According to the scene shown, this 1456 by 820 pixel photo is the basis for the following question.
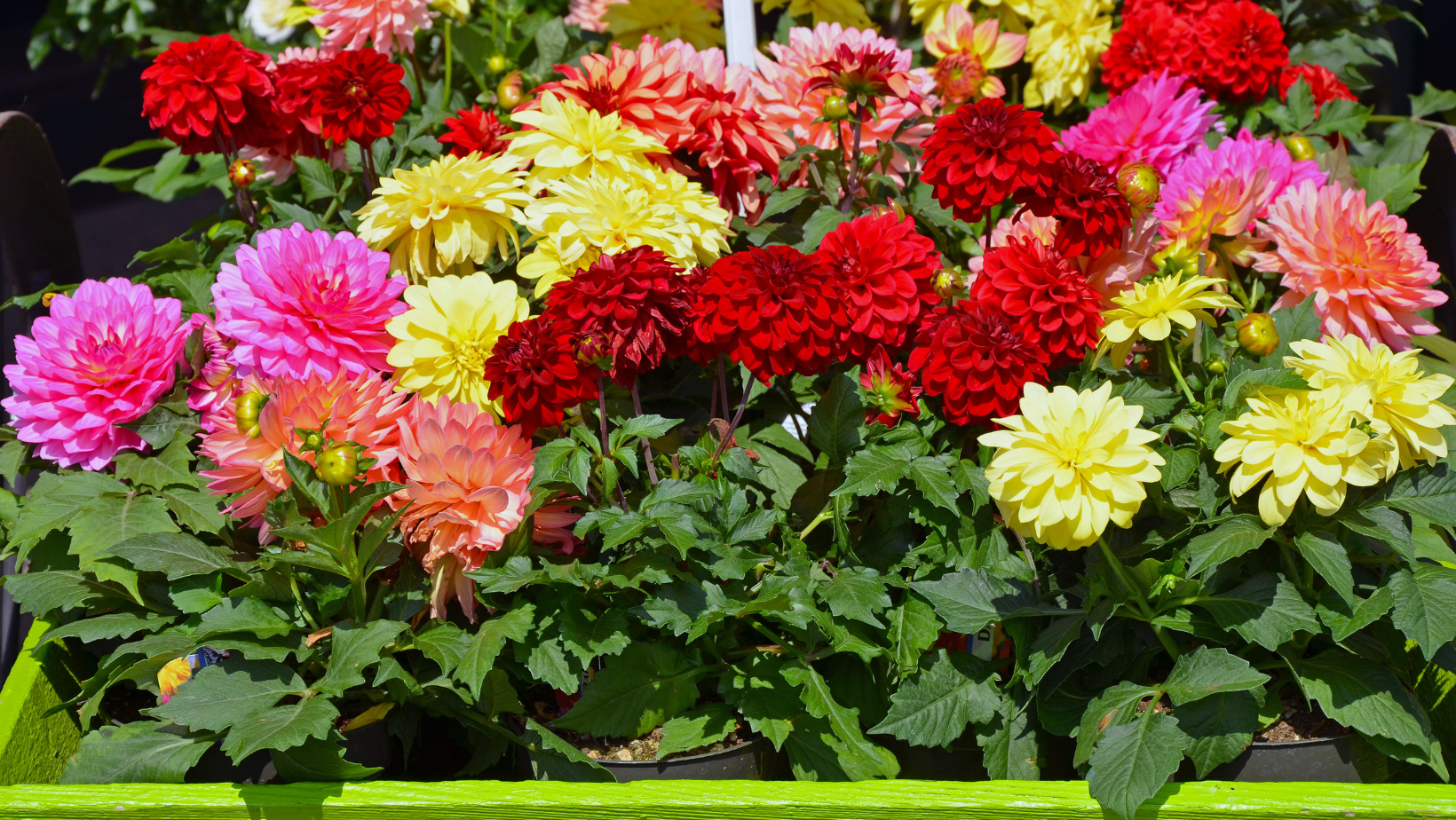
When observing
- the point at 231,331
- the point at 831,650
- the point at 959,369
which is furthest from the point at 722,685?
the point at 231,331

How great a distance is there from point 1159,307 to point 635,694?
66cm

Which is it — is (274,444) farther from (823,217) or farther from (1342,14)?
(1342,14)

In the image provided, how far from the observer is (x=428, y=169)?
1379mm

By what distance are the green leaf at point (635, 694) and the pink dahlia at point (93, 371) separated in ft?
2.06

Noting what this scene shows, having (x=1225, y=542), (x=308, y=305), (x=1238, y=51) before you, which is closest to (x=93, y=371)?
(x=308, y=305)

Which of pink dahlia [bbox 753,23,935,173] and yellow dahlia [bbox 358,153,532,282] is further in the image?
pink dahlia [bbox 753,23,935,173]

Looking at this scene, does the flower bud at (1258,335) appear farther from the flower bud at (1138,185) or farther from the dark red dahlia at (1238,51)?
the dark red dahlia at (1238,51)

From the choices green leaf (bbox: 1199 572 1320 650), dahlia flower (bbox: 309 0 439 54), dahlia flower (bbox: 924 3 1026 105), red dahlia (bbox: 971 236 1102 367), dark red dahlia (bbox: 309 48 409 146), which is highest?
dahlia flower (bbox: 309 0 439 54)

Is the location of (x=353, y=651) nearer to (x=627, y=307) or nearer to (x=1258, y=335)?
(x=627, y=307)

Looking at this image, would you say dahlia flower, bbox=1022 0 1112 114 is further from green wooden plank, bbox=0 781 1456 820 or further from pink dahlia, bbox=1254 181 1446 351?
green wooden plank, bbox=0 781 1456 820

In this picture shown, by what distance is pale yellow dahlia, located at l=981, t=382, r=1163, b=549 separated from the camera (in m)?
1.00

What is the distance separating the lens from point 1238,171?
1.51 m

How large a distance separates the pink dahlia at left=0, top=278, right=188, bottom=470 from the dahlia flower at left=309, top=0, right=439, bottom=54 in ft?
1.92

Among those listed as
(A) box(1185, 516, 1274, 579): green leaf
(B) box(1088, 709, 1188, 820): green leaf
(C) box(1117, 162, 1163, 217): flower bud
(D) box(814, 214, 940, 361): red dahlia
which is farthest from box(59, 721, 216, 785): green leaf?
(C) box(1117, 162, 1163, 217): flower bud
